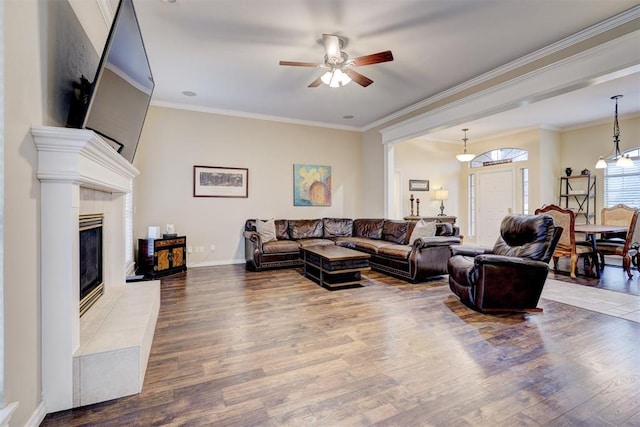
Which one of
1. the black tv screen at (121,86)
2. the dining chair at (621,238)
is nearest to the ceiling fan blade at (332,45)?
the black tv screen at (121,86)

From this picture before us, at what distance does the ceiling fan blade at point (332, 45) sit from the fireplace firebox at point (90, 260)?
2790 mm

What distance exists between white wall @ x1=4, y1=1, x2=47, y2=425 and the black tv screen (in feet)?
0.88

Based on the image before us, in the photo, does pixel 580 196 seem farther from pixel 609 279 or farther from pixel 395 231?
pixel 395 231

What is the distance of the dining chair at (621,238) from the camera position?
4569 millimetres

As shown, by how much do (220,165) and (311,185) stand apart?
1931 mm

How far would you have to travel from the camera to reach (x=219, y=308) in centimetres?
331

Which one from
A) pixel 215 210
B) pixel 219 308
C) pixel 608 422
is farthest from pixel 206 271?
pixel 608 422

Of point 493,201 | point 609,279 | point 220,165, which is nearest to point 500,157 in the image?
point 493,201

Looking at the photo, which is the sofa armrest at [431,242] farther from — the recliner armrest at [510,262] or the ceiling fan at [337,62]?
the ceiling fan at [337,62]

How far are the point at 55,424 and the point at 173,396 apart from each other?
548 millimetres

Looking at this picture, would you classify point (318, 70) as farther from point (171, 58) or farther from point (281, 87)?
point (171, 58)

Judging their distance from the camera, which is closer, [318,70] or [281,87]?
[318,70]

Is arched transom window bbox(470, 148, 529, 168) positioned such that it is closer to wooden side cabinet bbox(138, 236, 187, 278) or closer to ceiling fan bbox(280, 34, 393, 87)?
ceiling fan bbox(280, 34, 393, 87)

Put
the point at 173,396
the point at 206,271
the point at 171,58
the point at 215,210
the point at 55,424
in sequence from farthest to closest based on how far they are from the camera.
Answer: the point at 215,210 < the point at 206,271 < the point at 171,58 < the point at 173,396 < the point at 55,424
